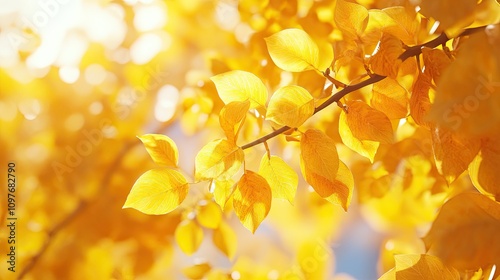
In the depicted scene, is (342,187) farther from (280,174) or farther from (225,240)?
(225,240)

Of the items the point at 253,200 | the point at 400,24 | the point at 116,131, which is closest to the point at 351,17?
the point at 400,24

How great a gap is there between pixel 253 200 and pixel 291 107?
2.9 inches

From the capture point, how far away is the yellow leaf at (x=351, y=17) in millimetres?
319

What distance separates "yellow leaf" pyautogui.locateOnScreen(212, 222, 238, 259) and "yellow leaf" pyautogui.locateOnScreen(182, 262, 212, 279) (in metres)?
0.03

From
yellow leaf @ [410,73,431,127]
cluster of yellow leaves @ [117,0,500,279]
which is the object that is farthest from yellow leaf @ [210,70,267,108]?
yellow leaf @ [410,73,431,127]

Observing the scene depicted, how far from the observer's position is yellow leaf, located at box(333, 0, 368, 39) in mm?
319

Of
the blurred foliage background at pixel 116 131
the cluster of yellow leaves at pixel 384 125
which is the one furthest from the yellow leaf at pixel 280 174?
the blurred foliage background at pixel 116 131

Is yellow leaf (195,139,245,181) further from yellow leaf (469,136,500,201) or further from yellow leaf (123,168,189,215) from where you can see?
yellow leaf (469,136,500,201)

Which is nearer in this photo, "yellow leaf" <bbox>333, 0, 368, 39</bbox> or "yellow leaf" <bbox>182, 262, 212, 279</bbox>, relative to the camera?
"yellow leaf" <bbox>333, 0, 368, 39</bbox>

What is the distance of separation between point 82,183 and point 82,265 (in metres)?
0.12

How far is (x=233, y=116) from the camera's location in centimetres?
31

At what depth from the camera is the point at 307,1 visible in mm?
605

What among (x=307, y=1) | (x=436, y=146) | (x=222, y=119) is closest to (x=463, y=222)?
(x=436, y=146)

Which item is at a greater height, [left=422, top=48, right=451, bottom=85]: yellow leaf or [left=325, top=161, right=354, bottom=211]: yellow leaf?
[left=422, top=48, right=451, bottom=85]: yellow leaf
